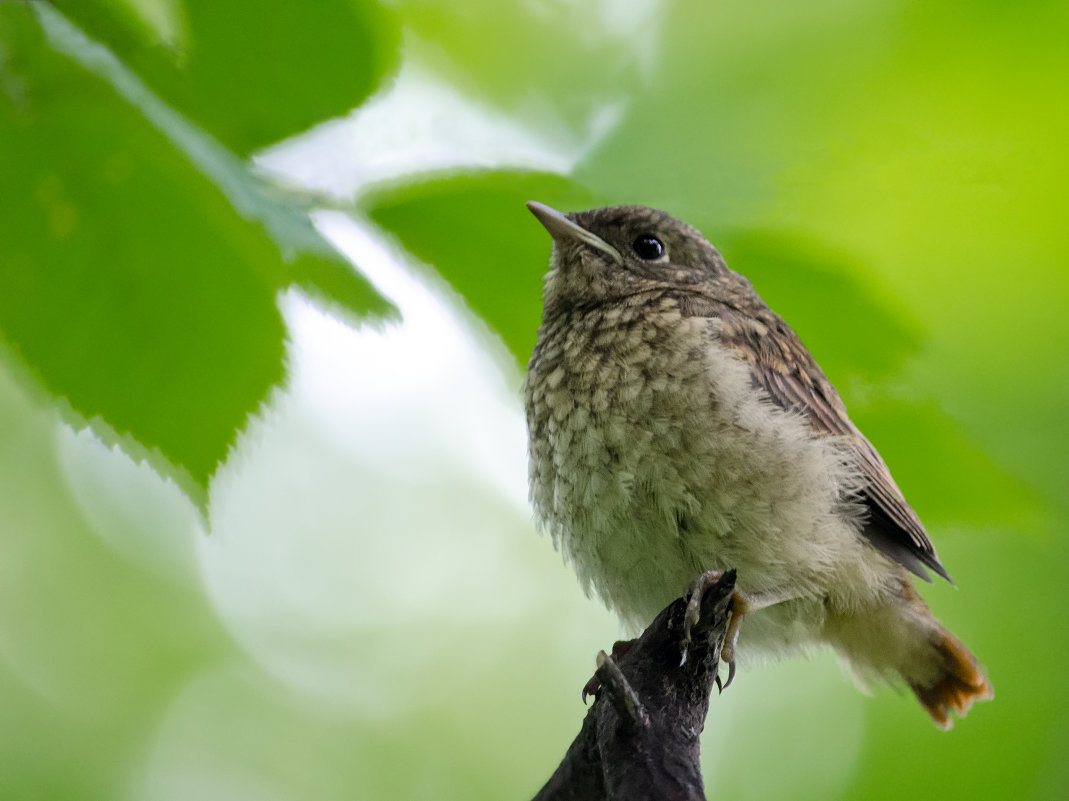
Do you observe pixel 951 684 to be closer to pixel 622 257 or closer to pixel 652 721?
pixel 622 257

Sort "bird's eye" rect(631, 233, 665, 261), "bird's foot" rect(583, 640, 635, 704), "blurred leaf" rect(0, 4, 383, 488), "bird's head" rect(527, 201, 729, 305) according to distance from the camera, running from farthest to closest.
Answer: "bird's eye" rect(631, 233, 665, 261) → "bird's head" rect(527, 201, 729, 305) → "bird's foot" rect(583, 640, 635, 704) → "blurred leaf" rect(0, 4, 383, 488)

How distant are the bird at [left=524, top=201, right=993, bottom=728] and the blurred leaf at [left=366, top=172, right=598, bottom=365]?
1.92 ft

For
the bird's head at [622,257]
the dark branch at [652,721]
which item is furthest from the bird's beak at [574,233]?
the dark branch at [652,721]

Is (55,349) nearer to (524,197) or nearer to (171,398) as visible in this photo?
(171,398)

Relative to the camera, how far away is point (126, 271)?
4.50ft

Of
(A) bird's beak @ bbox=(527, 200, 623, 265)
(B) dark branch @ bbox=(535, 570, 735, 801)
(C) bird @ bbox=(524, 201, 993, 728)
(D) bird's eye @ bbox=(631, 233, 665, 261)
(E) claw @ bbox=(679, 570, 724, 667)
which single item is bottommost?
(B) dark branch @ bbox=(535, 570, 735, 801)

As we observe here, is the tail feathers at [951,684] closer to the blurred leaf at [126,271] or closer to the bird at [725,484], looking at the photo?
the bird at [725,484]

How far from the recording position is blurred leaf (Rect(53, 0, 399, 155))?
1.44m

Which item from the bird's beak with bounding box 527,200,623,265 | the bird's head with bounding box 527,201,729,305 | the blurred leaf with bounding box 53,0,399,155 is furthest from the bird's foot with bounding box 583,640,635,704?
the blurred leaf with bounding box 53,0,399,155

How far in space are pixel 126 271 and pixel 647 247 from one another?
2.14 meters

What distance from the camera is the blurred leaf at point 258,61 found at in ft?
→ 4.73

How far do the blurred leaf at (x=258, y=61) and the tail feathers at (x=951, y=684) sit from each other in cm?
216

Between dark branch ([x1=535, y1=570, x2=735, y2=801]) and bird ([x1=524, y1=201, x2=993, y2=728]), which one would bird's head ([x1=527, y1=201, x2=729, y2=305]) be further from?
dark branch ([x1=535, y1=570, x2=735, y2=801])

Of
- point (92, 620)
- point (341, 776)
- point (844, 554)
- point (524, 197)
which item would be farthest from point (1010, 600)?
point (341, 776)
